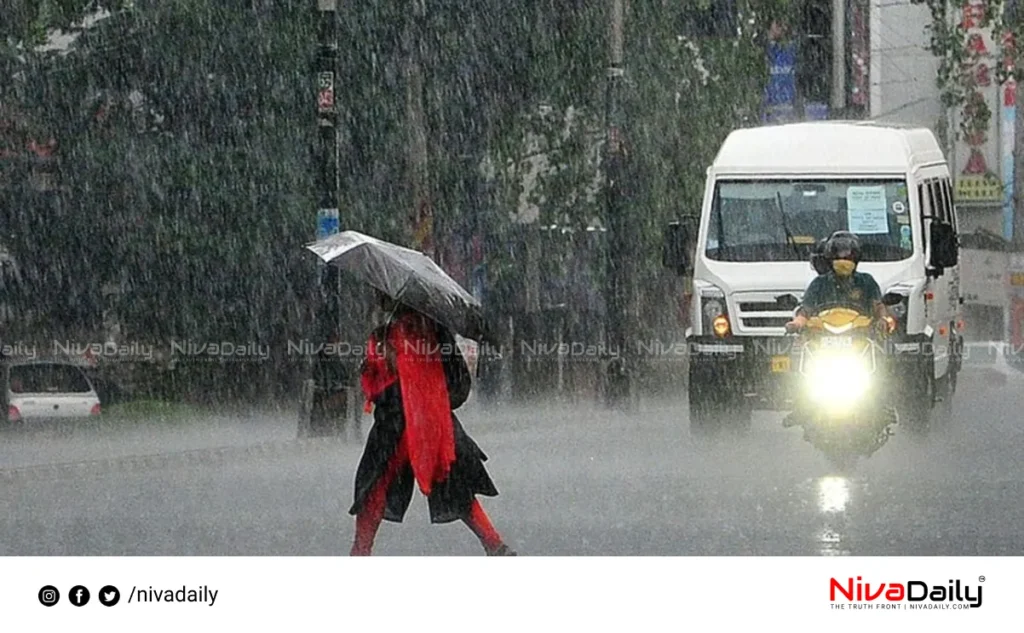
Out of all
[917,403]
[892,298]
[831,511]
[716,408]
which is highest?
[892,298]

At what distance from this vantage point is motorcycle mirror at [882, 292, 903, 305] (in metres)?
12.9

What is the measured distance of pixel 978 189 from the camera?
16.7 m

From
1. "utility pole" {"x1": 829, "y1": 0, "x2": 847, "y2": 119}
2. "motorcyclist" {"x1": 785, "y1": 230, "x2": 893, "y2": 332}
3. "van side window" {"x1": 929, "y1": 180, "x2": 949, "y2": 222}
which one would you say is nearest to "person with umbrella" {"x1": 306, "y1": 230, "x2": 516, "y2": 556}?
"motorcyclist" {"x1": 785, "y1": 230, "x2": 893, "y2": 332}

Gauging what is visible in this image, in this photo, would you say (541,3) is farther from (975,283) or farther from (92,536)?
(92,536)

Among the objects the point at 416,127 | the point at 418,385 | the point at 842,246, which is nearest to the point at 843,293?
the point at 842,246

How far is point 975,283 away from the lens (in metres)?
16.2

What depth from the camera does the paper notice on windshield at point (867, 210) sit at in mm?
13406

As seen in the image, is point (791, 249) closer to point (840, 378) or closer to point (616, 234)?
point (840, 378)

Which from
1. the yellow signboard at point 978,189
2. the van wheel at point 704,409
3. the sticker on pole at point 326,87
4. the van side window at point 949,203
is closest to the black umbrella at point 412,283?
the van wheel at point 704,409

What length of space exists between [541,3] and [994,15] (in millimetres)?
4708

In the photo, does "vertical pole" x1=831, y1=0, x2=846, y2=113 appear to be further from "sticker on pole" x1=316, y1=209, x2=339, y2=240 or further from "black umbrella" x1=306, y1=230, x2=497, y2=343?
"black umbrella" x1=306, y1=230, x2=497, y2=343

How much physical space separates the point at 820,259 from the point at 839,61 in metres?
3.31
